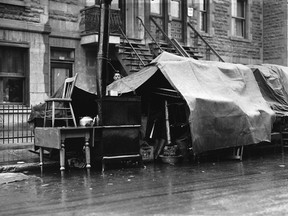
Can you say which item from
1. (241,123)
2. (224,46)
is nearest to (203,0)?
(224,46)

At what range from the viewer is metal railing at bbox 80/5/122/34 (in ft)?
57.7

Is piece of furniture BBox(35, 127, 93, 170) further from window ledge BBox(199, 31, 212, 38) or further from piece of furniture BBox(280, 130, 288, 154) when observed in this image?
window ledge BBox(199, 31, 212, 38)

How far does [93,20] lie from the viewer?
1767cm

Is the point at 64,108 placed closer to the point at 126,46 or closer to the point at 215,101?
the point at 215,101

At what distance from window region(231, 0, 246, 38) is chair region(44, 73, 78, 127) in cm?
1562

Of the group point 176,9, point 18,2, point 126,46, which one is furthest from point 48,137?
point 176,9

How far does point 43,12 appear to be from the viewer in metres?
17.1

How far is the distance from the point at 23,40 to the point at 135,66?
14.5 ft

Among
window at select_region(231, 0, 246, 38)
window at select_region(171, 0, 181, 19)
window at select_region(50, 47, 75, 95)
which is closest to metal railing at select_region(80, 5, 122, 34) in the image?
window at select_region(50, 47, 75, 95)

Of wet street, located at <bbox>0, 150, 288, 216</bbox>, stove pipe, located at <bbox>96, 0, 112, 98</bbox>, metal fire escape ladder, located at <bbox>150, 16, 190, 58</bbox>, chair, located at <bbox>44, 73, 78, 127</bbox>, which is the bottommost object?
wet street, located at <bbox>0, 150, 288, 216</bbox>

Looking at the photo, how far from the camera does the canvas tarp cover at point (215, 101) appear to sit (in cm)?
1125

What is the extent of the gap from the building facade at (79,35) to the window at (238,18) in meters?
0.70

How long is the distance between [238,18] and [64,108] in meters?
16.6

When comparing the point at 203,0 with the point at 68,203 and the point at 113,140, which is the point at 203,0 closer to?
the point at 113,140
